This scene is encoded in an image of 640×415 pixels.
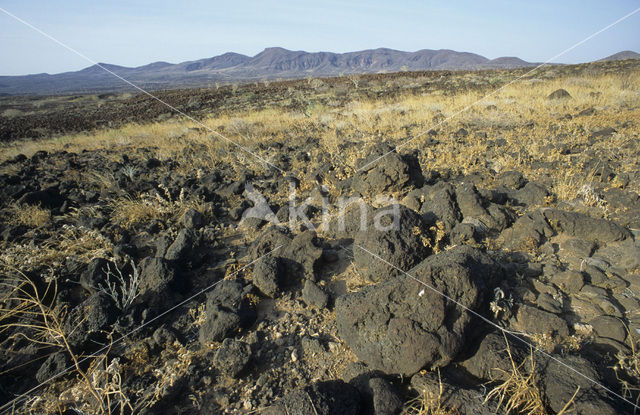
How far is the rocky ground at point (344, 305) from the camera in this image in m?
1.99

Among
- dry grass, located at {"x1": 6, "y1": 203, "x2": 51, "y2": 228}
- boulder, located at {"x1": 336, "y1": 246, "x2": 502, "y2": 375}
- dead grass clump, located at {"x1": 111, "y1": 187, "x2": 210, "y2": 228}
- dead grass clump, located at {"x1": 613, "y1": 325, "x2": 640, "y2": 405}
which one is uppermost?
boulder, located at {"x1": 336, "y1": 246, "x2": 502, "y2": 375}

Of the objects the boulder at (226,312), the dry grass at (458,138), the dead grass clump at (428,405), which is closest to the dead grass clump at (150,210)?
the boulder at (226,312)

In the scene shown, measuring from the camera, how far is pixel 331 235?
13.2 feet

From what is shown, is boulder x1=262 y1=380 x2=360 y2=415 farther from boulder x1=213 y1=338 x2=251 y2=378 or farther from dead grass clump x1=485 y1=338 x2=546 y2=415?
dead grass clump x1=485 y1=338 x2=546 y2=415

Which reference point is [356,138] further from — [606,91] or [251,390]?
[606,91]

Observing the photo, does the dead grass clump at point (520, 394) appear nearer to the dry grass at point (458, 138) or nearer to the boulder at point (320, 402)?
the boulder at point (320, 402)

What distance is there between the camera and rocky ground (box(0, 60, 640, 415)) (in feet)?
6.52

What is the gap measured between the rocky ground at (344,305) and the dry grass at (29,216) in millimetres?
35

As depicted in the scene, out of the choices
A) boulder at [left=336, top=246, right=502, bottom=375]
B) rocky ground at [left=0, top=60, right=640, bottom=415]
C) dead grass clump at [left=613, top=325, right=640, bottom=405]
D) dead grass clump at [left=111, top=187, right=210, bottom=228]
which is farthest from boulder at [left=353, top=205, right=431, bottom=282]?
dead grass clump at [left=111, top=187, right=210, bottom=228]

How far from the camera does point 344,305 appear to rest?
2.36 meters

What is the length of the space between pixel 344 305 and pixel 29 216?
A: 5505mm

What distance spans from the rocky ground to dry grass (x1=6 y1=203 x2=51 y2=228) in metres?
0.04

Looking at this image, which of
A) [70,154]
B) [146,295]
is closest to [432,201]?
[146,295]

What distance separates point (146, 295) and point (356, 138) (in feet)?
22.4
